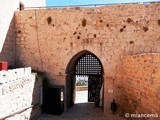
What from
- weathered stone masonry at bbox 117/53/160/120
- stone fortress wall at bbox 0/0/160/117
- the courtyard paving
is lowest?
the courtyard paving

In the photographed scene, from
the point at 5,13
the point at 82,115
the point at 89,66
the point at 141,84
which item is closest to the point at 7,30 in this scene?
the point at 5,13

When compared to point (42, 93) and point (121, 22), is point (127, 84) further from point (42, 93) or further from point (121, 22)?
point (42, 93)

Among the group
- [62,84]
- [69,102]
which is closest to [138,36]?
[62,84]

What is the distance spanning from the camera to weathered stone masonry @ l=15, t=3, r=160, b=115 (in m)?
9.94

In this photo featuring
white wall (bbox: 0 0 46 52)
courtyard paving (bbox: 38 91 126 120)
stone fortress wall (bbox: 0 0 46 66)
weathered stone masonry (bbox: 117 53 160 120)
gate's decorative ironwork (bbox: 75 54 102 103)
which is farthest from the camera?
gate's decorative ironwork (bbox: 75 54 102 103)

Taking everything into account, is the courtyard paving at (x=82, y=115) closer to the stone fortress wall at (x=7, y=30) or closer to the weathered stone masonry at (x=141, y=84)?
the weathered stone masonry at (x=141, y=84)

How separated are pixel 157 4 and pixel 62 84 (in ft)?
18.7

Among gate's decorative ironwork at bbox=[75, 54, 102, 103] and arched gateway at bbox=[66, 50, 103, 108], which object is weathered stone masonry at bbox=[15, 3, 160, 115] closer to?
arched gateway at bbox=[66, 50, 103, 108]

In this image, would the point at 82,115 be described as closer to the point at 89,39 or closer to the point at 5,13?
the point at 89,39

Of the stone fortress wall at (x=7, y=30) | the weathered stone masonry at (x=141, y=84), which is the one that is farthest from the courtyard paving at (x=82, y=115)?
the stone fortress wall at (x=7, y=30)

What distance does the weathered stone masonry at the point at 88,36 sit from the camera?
994 cm

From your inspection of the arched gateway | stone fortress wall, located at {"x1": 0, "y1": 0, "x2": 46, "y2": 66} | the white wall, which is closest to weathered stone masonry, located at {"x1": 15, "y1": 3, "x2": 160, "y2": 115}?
stone fortress wall, located at {"x1": 0, "y1": 0, "x2": 46, "y2": 66}

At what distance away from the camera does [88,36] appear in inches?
406

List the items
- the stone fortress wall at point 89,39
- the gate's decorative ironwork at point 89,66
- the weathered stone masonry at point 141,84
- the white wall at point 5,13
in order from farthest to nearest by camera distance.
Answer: the gate's decorative ironwork at point 89,66, the stone fortress wall at point 89,39, the white wall at point 5,13, the weathered stone masonry at point 141,84
